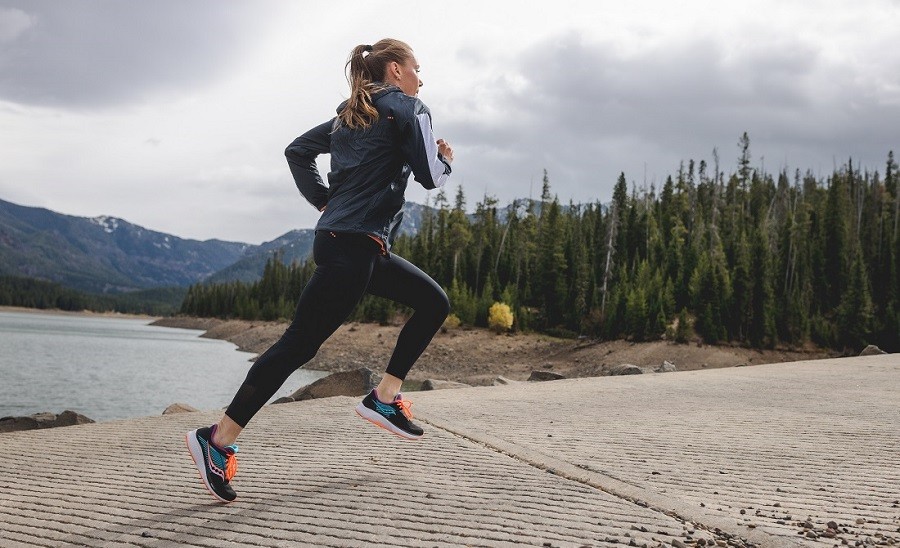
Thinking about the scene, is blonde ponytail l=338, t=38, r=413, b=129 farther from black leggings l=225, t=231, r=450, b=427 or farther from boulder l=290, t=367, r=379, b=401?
boulder l=290, t=367, r=379, b=401

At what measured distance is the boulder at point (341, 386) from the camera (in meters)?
13.4

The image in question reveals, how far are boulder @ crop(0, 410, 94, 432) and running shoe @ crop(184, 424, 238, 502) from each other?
9374 mm

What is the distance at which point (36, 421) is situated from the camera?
1234cm

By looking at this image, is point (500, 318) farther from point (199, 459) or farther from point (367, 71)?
point (199, 459)

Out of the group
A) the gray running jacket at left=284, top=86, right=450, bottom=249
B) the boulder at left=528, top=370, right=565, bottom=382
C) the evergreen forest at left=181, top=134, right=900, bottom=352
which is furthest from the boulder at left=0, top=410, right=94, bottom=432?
the evergreen forest at left=181, top=134, right=900, bottom=352

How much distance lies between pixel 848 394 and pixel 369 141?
31.9 ft

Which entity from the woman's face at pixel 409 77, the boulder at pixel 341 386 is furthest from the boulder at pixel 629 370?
the woman's face at pixel 409 77

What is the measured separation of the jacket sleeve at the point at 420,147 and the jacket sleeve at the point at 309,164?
0.78 meters

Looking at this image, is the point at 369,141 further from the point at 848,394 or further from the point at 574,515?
the point at 848,394

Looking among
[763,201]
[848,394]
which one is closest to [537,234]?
[763,201]

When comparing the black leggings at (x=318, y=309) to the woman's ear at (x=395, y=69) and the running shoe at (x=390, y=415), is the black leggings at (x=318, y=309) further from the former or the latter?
the woman's ear at (x=395, y=69)

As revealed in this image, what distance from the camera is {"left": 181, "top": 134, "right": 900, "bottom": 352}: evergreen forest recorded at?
54.0 m

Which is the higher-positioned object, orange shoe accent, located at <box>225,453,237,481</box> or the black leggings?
the black leggings

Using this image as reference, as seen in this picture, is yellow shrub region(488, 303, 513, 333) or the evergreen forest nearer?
the evergreen forest
